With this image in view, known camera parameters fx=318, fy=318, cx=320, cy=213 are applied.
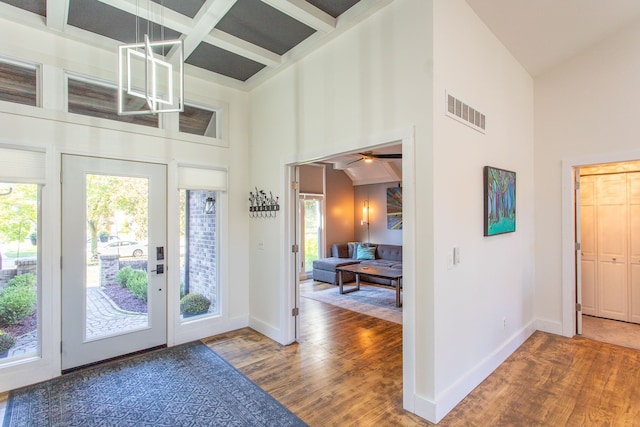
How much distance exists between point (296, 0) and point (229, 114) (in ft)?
6.68

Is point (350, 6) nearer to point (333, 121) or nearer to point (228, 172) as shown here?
point (333, 121)

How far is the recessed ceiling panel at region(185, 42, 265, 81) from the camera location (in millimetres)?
3586

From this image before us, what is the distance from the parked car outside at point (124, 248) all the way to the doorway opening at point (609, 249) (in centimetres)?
546

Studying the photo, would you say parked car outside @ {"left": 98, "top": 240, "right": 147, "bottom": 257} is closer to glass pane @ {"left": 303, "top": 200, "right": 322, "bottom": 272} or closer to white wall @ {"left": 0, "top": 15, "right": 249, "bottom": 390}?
white wall @ {"left": 0, "top": 15, "right": 249, "bottom": 390}

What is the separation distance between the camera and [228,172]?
438 cm

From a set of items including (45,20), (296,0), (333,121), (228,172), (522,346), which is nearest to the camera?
(296,0)

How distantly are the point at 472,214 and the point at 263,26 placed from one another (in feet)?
9.02

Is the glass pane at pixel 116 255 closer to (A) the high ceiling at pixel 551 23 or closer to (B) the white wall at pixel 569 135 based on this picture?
(A) the high ceiling at pixel 551 23

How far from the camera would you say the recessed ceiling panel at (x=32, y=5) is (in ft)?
9.05

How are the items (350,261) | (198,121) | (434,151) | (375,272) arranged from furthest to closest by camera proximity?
(350,261) → (375,272) → (198,121) → (434,151)

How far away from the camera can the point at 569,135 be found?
4113mm

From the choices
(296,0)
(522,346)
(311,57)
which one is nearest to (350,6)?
(296,0)

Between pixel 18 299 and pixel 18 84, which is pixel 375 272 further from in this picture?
pixel 18 84

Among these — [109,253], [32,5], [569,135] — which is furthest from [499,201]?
[32,5]
